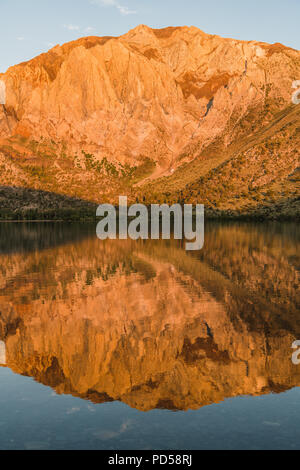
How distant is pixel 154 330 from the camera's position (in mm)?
23688

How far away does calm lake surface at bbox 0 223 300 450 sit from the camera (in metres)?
13.6

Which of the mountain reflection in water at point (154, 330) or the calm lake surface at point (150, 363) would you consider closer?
the calm lake surface at point (150, 363)

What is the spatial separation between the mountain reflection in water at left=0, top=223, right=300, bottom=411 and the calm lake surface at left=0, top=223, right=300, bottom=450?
65mm

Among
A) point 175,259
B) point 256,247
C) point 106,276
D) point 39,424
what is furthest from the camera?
point 256,247

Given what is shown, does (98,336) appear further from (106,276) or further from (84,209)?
(84,209)

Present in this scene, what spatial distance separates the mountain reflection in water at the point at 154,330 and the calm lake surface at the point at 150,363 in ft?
0.21

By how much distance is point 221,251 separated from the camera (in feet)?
192

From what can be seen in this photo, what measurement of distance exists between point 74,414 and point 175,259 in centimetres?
3763

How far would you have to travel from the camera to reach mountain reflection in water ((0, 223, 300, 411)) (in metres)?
17.1

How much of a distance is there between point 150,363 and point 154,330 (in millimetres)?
4795

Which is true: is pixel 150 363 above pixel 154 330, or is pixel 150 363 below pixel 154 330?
below

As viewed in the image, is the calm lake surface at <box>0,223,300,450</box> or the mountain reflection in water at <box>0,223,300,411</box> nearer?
the calm lake surface at <box>0,223,300,450</box>

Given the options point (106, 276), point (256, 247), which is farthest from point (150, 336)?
point (256, 247)

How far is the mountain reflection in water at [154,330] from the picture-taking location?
56.0ft
